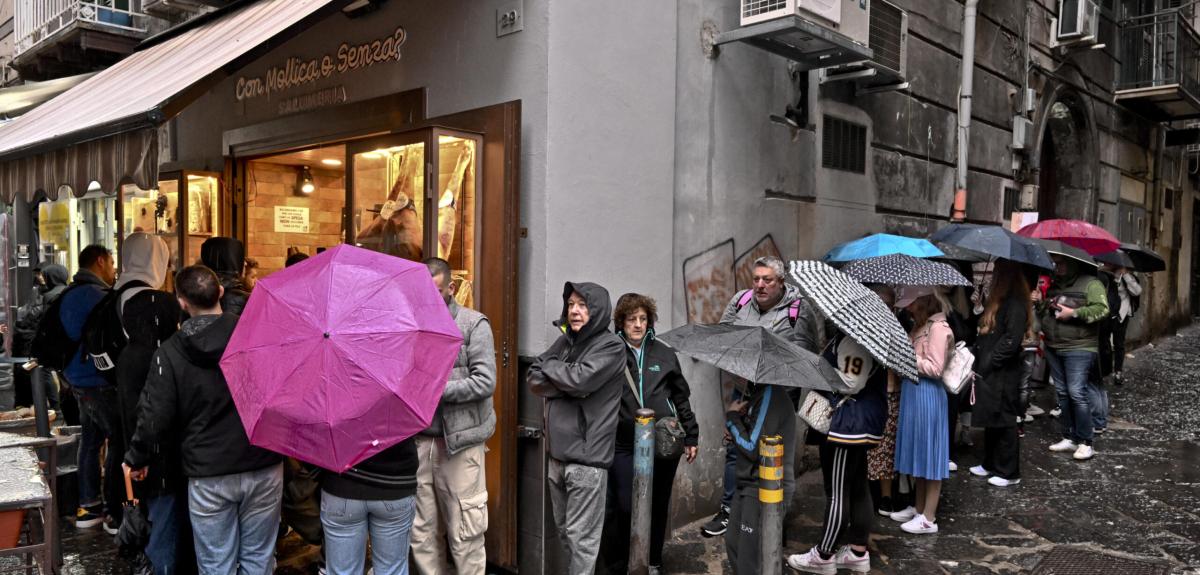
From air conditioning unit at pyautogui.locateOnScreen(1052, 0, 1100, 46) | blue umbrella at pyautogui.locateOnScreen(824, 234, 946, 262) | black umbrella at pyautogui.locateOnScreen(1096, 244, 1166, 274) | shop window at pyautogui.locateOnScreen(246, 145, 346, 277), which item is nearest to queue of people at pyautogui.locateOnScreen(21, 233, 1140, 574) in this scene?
blue umbrella at pyautogui.locateOnScreen(824, 234, 946, 262)

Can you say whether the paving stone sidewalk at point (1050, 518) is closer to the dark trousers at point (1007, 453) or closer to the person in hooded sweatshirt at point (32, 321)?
the dark trousers at point (1007, 453)

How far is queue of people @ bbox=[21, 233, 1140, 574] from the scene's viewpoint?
11.8ft

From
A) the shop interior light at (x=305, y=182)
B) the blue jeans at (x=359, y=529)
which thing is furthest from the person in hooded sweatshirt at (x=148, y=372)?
the shop interior light at (x=305, y=182)

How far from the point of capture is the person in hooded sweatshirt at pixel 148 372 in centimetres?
411

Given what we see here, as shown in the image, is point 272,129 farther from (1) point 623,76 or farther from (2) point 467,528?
(2) point 467,528

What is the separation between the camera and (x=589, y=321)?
14.3ft

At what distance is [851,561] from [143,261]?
15.8 feet

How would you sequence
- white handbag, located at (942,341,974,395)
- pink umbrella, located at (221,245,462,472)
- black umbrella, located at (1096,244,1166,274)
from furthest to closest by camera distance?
1. black umbrella, located at (1096,244,1166,274)
2. white handbag, located at (942,341,974,395)
3. pink umbrella, located at (221,245,462,472)

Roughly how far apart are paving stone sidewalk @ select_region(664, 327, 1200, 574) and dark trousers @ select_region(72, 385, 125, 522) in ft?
11.8

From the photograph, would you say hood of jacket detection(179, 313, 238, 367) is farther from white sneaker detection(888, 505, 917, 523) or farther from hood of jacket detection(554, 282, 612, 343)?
white sneaker detection(888, 505, 917, 523)

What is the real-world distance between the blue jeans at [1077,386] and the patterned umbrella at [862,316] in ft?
13.6

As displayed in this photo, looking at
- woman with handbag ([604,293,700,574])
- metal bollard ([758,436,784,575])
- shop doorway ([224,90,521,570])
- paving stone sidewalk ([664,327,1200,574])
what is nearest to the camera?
metal bollard ([758,436,784,575])

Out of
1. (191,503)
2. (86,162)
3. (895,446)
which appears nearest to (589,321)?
(191,503)

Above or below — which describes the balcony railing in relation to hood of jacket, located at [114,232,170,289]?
above
